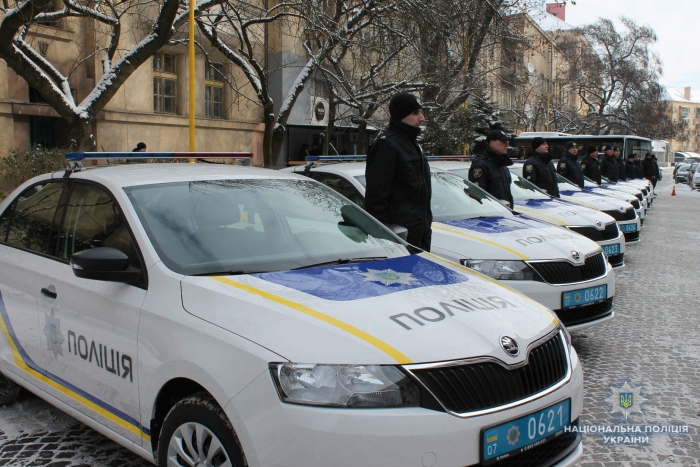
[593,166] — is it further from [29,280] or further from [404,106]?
[29,280]

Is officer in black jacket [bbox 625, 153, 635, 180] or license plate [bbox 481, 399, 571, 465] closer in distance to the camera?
license plate [bbox 481, 399, 571, 465]

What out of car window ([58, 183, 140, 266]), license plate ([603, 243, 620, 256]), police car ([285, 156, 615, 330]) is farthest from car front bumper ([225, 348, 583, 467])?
license plate ([603, 243, 620, 256])

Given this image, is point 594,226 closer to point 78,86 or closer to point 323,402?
point 323,402

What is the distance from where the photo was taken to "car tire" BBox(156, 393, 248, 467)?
8.64 ft

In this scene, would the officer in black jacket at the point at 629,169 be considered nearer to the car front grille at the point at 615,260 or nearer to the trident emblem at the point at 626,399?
the car front grille at the point at 615,260

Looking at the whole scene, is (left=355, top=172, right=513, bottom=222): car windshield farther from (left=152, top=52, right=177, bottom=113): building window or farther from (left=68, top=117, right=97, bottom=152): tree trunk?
(left=152, top=52, right=177, bottom=113): building window

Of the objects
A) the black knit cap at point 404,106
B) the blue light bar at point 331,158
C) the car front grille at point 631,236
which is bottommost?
the car front grille at point 631,236

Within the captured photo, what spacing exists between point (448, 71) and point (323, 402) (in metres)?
16.8

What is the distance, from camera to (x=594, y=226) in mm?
8781

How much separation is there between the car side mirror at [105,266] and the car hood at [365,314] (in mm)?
318

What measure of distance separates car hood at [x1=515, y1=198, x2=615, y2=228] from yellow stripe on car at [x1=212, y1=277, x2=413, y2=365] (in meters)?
6.04

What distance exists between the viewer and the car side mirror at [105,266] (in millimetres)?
3123

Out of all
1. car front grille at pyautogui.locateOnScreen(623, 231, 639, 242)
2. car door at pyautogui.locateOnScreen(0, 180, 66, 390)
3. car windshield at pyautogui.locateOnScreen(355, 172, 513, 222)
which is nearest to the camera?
car door at pyautogui.locateOnScreen(0, 180, 66, 390)

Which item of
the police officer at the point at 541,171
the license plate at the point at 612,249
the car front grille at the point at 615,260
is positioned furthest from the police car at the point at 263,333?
the police officer at the point at 541,171
